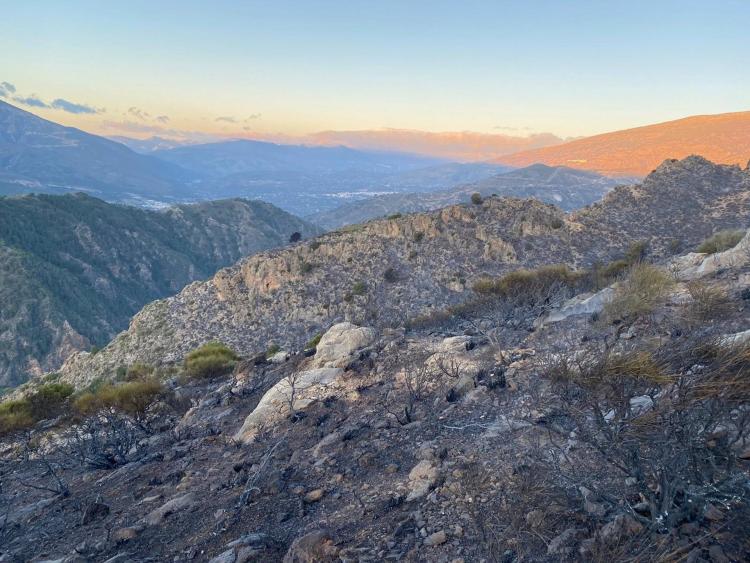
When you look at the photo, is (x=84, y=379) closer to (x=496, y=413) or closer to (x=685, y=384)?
(x=496, y=413)

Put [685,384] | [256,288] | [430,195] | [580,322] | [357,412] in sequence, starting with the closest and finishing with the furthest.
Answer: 1. [685,384]
2. [357,412]
3. [580,322]
4. [256,288]
5. [430,195]

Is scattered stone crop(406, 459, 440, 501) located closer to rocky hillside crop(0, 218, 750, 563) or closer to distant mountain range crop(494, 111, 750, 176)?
rocky hillside crop(0, 218, 750, 563)

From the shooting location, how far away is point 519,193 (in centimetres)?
15362

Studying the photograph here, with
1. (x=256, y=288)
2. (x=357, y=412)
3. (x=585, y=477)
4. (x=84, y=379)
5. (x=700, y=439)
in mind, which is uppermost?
(x=700, y=439)

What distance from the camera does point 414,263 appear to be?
31.3 metres

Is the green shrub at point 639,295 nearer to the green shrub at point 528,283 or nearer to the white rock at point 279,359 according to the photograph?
the green shrub at point 528,283

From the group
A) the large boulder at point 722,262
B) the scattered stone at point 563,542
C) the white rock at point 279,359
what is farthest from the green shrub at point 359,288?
the scattered stone at point 563,542

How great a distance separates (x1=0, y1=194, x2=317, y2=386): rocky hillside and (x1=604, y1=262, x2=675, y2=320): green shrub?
61783mm

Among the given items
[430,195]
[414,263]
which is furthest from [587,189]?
[414,263]

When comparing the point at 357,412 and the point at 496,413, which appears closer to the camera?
the point at 496,413

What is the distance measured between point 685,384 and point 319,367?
349 inches

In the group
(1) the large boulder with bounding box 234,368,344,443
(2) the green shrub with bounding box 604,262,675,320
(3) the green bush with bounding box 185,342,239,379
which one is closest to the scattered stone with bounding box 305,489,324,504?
(1) the large boulder with bounding box 234,368,344,443

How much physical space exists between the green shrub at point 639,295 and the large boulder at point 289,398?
21.3ft

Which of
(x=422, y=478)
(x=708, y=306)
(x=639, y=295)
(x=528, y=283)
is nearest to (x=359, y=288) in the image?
(x=528, y=283)
